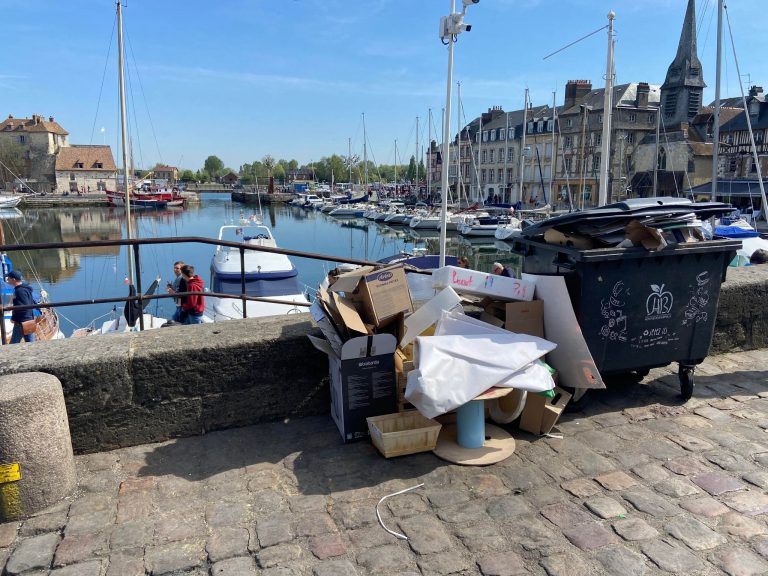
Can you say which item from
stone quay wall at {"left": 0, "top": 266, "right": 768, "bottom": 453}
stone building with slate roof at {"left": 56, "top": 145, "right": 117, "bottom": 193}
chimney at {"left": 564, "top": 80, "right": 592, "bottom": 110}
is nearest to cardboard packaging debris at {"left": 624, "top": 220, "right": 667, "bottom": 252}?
stone quay wall at {"left": 0, "top": 266, "right": 768, "bottom": 453}

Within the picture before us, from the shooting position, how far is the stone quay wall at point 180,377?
3.37m

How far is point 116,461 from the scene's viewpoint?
11.0 feet

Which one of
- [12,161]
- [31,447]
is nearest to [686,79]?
[31,447]

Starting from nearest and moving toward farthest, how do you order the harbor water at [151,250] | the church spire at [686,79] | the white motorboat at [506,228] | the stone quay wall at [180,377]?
the stone quay wall at [180,377], the harbor water at [151,250], the white motorboat at [506,228], the church spire at [686,79]

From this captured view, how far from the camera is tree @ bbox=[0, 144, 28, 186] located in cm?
9950

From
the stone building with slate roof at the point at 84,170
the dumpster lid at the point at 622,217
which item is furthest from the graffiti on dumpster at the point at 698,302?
the stone building with slate roof at the point at 84,170

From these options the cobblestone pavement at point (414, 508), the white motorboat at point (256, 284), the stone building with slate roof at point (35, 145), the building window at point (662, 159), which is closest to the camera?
the cobblestone pavement at point (414, 508)

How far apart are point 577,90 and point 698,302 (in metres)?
64.7

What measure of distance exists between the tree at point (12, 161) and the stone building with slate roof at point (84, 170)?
19.5ft

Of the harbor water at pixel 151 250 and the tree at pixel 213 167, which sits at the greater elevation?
the tree at pixel 213 167

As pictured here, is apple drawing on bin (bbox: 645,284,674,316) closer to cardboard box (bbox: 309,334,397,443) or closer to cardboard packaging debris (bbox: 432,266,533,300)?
cardboard packaging debris (bbox: 432,266,533,300)

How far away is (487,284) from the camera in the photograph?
401cm

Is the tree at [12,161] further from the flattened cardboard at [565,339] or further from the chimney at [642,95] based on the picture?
the flattened cardboard at [565,339]

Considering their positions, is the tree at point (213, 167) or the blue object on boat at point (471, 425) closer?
the blue object on boat at point (471, 425)
